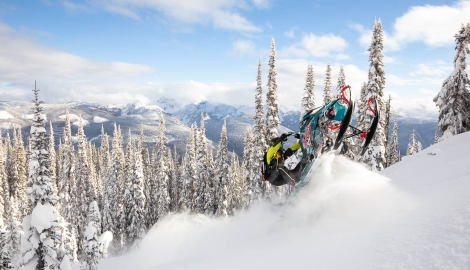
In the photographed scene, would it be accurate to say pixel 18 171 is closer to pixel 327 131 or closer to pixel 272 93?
pixel 272 93

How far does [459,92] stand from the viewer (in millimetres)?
20141

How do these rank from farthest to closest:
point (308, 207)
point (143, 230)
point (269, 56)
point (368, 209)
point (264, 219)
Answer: point (143, 230)
point (269, 56)
point (264, 219)
point (308, 207)
point (368, 209)

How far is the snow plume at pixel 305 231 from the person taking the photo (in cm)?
513

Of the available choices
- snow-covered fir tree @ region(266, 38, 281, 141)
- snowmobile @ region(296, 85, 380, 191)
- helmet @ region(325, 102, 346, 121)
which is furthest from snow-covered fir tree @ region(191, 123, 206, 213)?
helmet @ region(325, 102, 346, 121)

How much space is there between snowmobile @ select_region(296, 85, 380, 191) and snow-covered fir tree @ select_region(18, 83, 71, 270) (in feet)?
44.2

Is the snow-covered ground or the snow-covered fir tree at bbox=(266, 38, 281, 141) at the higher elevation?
the snow-covered fir tree at bbox=(266, 38, 281, 141)

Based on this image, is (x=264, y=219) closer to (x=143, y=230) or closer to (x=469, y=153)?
(x=469, y=153)

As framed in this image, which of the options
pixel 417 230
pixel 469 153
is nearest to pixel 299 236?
pixel 417 230

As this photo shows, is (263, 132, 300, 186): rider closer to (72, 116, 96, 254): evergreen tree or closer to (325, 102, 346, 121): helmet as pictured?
(325, 102, 346, 121): helmet

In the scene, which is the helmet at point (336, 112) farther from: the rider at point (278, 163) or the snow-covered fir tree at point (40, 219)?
the snow-covered fir tree at point (40, 219)

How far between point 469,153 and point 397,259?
29.4ft

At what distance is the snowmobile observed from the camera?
7520mm

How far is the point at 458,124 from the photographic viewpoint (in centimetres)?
2034

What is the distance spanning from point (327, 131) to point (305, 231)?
2958mm
